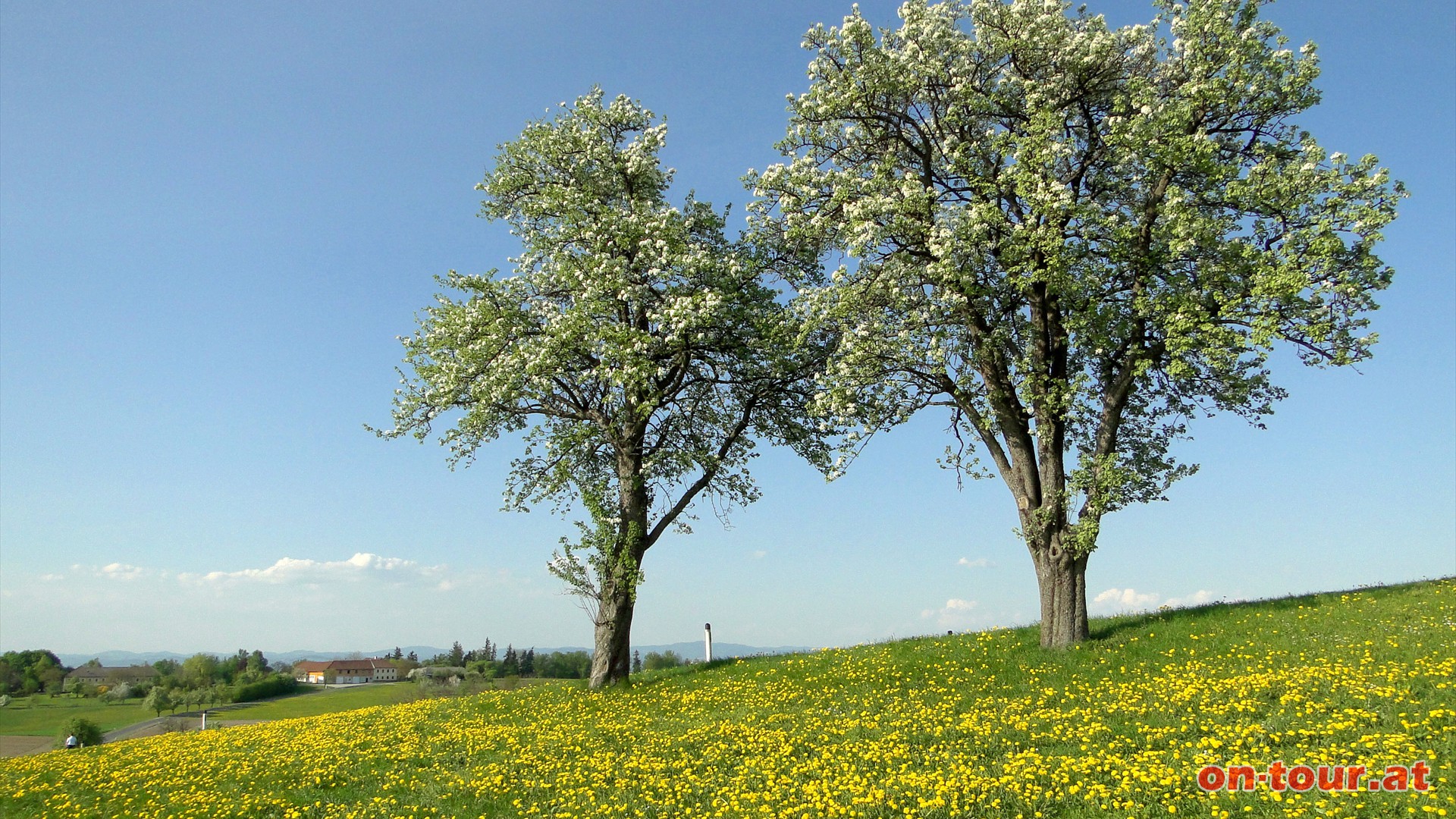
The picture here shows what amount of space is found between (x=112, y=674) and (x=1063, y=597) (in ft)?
689

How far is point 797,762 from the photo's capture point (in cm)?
1402

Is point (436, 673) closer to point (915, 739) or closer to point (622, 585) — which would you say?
point (622, 585)

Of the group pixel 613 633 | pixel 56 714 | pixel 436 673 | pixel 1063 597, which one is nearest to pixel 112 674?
pixel 56 714

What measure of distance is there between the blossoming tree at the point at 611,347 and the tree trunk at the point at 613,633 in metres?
0.05

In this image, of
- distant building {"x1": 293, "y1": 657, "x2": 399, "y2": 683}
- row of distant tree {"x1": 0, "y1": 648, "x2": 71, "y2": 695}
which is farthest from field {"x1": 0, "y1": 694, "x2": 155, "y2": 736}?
distant building {"x1": 293, "y1": 657, "x2": 399, "y2": 683}

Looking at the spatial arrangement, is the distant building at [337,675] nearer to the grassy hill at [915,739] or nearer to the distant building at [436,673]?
the distant building at [436,673]

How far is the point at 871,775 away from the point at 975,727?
276 cm

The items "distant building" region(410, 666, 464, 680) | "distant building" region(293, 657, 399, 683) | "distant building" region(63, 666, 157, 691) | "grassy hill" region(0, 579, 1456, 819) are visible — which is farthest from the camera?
"distant building" region(293, 657, 399, 683)

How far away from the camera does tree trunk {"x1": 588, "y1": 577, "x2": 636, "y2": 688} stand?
80.9ft

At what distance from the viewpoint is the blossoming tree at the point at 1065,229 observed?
1900 centimetres

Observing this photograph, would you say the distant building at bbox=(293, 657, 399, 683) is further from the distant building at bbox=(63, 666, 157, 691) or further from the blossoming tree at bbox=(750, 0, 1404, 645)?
the blossoming tree at bbox=(750, 0, 1404, 645)

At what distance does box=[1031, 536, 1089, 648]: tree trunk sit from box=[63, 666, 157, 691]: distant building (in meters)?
185

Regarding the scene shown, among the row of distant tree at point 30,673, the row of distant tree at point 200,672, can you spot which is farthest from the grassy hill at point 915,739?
the row of distant tree at point 30,673

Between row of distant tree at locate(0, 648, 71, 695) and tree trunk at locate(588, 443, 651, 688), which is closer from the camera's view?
tree trunk at locate(588, 443, 651, 688)
